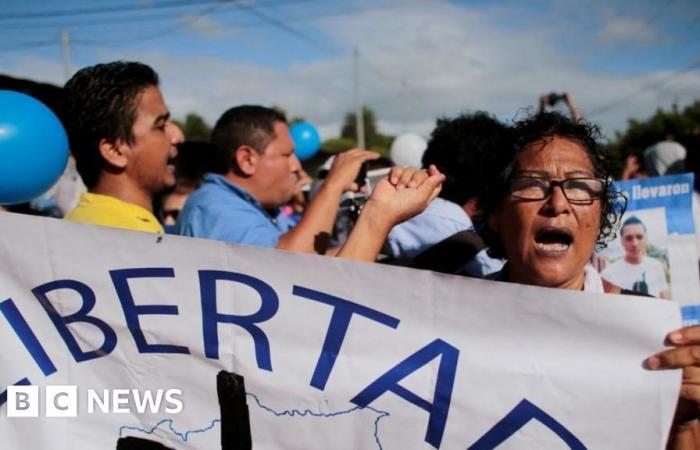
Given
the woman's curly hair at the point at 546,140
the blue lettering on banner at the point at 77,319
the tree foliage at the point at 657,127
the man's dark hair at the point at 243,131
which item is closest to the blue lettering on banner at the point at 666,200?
the woman's curly hair at the point at 546,140

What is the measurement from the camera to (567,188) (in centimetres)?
159

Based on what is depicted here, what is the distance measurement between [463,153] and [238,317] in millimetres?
1434

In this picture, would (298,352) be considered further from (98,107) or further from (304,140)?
(304,140)

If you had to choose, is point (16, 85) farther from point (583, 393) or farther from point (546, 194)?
point (583, 393)

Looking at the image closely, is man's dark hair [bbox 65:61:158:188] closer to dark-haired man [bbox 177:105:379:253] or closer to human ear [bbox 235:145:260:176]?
dark-haired man [bbox 177:105:379:253]

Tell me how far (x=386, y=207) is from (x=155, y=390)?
2.48 feet

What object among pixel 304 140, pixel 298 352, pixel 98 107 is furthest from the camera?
pixel 304 140

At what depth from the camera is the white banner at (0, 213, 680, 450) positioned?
1367mm

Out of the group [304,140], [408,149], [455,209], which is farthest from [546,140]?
[304,140]

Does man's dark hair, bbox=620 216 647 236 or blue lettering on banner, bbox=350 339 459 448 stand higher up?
man's dark hair, bbox=620 216 647 236

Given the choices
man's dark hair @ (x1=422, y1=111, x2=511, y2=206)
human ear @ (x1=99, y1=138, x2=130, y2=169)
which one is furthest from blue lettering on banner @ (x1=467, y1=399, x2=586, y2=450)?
human ear @ (x1=99, y1=138, x2=130, y2=169)

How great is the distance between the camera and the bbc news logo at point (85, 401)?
1.57 metres

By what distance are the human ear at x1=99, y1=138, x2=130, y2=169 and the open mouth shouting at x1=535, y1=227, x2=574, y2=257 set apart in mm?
1492

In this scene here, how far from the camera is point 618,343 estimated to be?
1.35 metres
